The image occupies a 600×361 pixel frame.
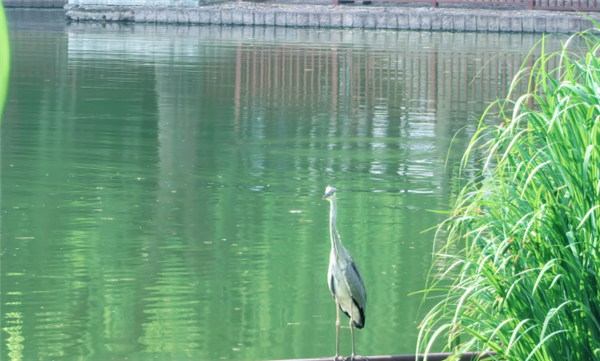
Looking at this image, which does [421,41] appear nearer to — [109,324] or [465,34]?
[465,34]

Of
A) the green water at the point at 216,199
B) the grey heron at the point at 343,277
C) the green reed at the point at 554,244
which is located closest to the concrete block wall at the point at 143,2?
the green water at the point at 216,199

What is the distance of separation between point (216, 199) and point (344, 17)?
23110 millimetres

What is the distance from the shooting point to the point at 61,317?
208 inches

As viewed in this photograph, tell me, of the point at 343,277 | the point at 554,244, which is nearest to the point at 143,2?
the point at 343,277

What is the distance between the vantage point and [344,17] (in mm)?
30609

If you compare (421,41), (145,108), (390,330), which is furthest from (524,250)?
(421,41)

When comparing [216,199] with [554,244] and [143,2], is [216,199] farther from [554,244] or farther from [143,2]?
[143,2]

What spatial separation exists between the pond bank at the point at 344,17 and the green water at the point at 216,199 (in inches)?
439

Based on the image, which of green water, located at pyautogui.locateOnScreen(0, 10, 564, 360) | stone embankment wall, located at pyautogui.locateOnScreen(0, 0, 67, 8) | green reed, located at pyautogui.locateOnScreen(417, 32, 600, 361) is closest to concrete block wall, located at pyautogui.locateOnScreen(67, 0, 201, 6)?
stone embankment wall, located at pyautogui.locateOnScreen(0, 0, 67, 8)

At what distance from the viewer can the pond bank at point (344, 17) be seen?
1156 inches

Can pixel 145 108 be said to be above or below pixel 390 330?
above

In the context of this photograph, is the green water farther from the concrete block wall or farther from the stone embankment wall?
the stone embankment wall

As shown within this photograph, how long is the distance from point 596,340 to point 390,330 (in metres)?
2.20

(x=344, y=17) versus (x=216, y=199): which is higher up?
(x=344, y=17)
